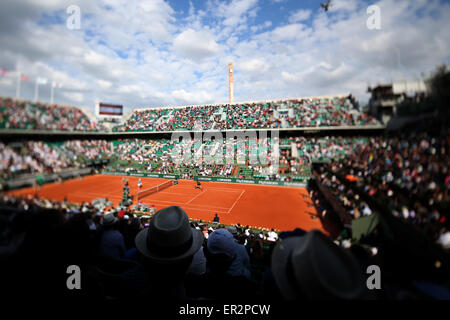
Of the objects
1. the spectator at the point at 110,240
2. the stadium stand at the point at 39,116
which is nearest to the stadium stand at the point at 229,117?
the stadium stand at the point at 39,116

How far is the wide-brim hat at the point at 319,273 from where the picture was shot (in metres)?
0.73

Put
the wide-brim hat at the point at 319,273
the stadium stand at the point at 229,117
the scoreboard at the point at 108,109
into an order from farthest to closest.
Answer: the stadium stand at the point at 229,117, the scoreboard at the point at 108,109, the wide-brim hat at the point at 319,273

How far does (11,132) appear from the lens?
4.10 feet

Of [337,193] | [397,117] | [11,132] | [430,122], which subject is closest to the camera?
[11,132]

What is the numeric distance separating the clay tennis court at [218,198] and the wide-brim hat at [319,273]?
414 mm

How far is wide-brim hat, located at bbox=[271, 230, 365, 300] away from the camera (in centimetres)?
73

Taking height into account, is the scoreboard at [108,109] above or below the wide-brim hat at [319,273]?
above

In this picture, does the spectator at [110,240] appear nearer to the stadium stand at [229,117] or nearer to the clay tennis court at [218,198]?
the clay tennis court at [218,198]

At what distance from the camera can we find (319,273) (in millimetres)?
754

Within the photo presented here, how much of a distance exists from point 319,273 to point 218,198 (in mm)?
9415

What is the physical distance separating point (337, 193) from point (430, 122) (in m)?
1.11

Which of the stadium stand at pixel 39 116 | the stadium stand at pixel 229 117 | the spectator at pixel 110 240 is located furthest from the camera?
the stadium stand at pixel 229 117
